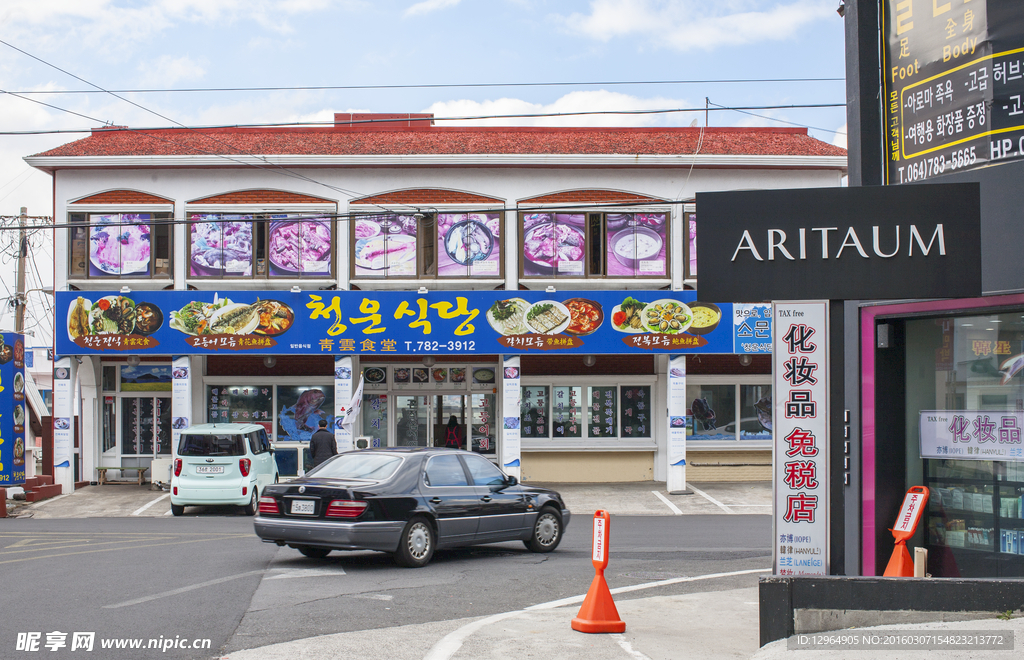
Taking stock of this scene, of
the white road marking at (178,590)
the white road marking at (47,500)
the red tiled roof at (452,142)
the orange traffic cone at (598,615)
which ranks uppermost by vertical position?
the red tiled roof at (452,142)

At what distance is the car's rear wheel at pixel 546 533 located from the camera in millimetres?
13375

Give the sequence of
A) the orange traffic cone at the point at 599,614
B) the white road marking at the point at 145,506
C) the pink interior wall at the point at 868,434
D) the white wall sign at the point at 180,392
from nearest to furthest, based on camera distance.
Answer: the orange traffic cone at the point at 599,614
the pink interior wall at the point at 868,434
the white road marking at the point at 145,506
the white wall sign at the point at 180,392

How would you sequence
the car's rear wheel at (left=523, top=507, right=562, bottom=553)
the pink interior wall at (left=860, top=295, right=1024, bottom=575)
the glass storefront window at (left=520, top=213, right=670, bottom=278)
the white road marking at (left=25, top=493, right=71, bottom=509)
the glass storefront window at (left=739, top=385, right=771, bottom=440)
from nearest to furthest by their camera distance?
the pink interior wall at (left=860, top=295, right=1024, bottom=575)
the car's rear wheel at (left=523, top=507, right=562, bottom=553)
the white road marking at (left=25, top=493, right=71, bottom=509)
the glass storefront window at (left=520, top=213, right=670, bottom=278)
the glass storefront window at (left=739, top=385, right=771, bottom=440)

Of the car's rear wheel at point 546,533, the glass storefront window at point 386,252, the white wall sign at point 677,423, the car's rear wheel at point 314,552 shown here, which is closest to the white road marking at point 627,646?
the car's rear wheel at point 314,552

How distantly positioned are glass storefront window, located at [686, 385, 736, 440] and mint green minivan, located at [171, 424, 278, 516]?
37.0ft

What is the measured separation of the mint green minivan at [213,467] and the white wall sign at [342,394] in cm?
434

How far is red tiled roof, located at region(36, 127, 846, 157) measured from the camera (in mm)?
23047

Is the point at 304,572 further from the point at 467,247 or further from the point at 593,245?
the point at 593,245

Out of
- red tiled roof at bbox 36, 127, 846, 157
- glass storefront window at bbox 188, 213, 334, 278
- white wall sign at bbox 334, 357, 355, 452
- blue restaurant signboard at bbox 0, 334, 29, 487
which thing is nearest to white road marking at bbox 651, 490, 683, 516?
white wall sign at bbox 334, 357, 355, 452

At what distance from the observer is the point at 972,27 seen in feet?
29.3

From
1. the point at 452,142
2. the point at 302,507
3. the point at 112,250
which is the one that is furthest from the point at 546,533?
the point at 112,250

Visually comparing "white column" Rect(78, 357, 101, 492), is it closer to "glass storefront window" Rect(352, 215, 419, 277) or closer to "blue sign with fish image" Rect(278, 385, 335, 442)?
"blue sign with fish image" Rect(278, 385, 335, 442)

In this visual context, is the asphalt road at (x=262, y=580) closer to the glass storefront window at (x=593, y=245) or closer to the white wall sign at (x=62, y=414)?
the white wall sign at (x=62, y=414)

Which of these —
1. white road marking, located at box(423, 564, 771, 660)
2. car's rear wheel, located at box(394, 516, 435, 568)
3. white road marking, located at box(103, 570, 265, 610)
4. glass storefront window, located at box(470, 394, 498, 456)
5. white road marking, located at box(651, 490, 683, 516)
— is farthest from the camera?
glass storefront window, located at box(470, 394, 498, 456)
